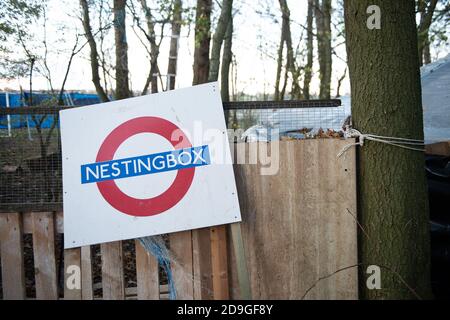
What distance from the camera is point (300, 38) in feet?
55.8

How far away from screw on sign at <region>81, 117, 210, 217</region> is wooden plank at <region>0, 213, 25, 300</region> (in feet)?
2.24

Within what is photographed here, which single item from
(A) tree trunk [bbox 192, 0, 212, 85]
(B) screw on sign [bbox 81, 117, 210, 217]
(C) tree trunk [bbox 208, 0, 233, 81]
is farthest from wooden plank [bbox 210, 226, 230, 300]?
(C) tree trunk [bbox 208, 0, 233, 81]

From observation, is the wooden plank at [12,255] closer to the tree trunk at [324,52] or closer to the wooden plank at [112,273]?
the wooden plank at [112,273]

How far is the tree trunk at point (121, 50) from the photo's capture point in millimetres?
7309

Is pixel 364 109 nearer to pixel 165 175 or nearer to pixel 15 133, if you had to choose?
pixel 165 175

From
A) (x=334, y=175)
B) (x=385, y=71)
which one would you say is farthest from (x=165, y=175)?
(x=385, y=71)

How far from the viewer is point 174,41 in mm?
11664

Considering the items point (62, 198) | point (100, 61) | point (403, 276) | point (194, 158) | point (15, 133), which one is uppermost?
point (100, 61)

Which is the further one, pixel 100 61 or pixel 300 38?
pixel 300 38

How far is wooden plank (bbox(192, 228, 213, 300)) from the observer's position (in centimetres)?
312

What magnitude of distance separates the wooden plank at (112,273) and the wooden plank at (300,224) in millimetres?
854

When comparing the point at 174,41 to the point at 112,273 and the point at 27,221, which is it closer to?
the point at 27,221
